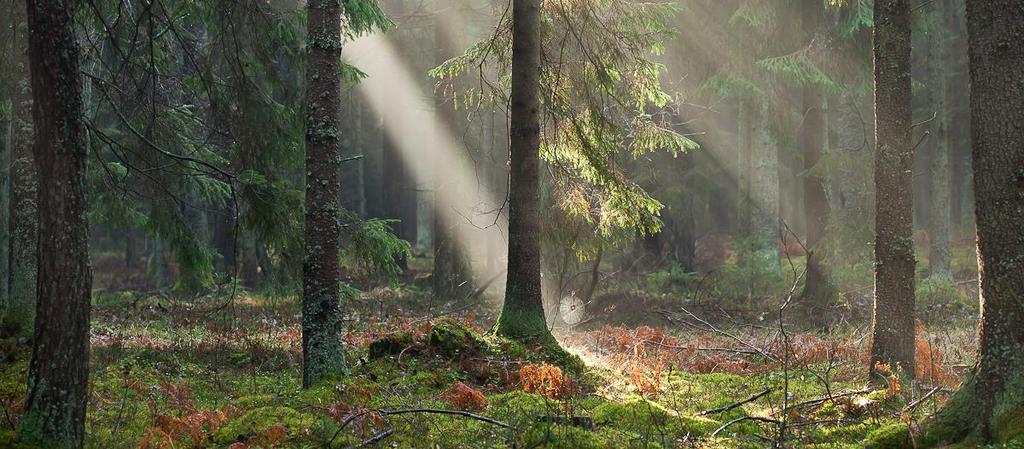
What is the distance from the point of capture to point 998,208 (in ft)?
18.2

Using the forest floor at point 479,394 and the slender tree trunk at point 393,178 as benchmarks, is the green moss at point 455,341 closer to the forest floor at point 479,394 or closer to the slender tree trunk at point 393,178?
the forest floor at point 479,394

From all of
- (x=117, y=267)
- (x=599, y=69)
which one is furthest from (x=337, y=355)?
(x=117, y=267)

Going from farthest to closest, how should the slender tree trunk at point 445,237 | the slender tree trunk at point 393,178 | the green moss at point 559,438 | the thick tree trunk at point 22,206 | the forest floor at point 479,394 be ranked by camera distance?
1. the slender tree trunk at point 393,178
2. the slender tree trunk at point 445,237
3. the thick tree trunk at point 22,206
4. the forest floor at point 479,394
5. the green moss at point 559,438

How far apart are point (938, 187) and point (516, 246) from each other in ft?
60.9

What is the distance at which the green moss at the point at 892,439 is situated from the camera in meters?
5.92

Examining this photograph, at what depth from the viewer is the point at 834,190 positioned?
32969mm

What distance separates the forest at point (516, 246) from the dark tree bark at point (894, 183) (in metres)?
0.03

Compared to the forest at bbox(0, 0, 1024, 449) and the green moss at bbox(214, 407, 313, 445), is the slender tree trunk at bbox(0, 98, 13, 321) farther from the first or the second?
the green moss at bbox(214, 407, 313, 445)

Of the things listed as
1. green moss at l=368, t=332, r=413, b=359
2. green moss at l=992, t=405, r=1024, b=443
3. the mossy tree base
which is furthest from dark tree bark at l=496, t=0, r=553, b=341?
green moss at l=992, t=405, r=1024, b=443

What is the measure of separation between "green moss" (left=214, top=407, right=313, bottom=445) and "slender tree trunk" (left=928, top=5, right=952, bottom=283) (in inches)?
783

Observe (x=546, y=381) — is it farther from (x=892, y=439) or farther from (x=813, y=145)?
(x=813, y=145)

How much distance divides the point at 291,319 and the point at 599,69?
8.09 metres

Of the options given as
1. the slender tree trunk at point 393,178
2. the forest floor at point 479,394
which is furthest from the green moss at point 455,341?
the slender tree trunk at point 393,178

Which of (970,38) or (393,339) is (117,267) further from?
(970,38)
